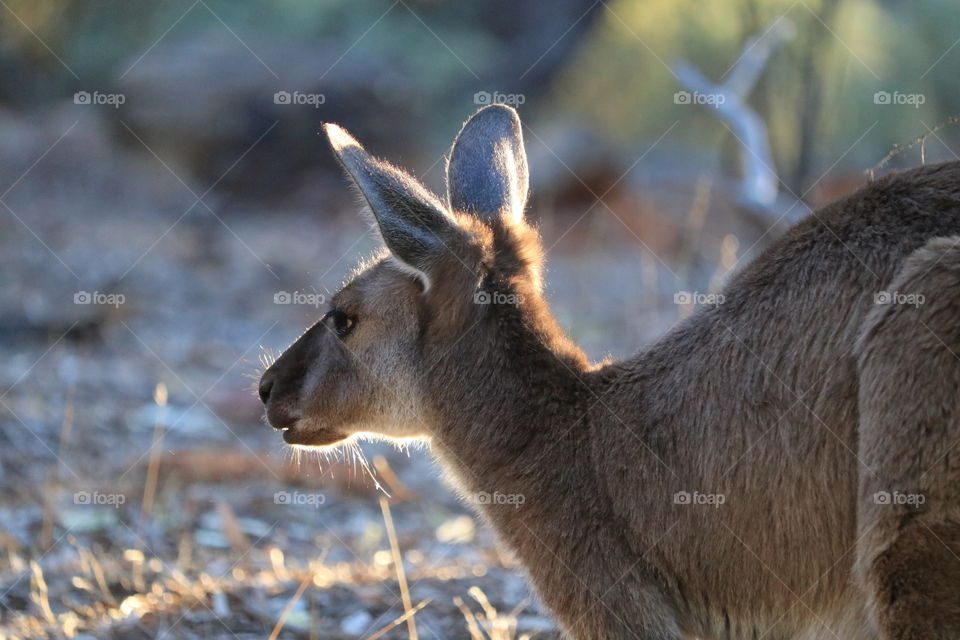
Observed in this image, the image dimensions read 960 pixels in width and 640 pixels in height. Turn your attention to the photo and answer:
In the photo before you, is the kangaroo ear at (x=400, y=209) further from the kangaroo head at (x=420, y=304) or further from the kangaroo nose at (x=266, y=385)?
the kangaroo nose at (x=266, y=385)

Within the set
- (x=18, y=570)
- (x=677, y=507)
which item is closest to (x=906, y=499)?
(x=677, y=507)

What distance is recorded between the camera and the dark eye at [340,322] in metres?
4.42

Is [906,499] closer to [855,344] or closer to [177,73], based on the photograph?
[855,344]

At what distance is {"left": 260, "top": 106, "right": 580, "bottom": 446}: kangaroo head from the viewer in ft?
12.8

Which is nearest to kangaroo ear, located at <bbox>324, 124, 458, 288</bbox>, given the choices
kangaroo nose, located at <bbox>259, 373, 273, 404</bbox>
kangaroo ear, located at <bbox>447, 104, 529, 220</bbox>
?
kangaroo ear, located at <bbox>447, 104, 529, 220</bbox>

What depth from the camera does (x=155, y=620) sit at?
4.81 meters

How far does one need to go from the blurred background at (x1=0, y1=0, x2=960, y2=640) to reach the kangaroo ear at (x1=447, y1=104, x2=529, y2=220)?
3.22 ft

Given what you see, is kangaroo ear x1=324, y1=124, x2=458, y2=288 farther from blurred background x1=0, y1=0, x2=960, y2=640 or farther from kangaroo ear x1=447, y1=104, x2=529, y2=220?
blurred background x1=0, y1=0, x2=960, y2=640

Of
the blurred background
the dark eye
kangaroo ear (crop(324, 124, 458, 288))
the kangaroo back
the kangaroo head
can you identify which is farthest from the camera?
the blurred background

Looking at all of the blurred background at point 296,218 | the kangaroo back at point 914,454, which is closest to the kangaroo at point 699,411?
the kangaroo back at point 914,454

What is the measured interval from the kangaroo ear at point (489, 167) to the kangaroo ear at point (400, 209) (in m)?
0.49

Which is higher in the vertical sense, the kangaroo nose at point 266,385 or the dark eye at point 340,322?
the dark eye at point 340,322

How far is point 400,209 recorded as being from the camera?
3814 millimetres

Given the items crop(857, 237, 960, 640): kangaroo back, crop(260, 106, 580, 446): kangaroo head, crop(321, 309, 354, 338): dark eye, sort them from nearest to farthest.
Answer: crop(857, 237, 960, 640): kangaroo back → crop(260, 106, 580, 446): kangaroo head → crop(321, 309, 354, 338): dark eye
